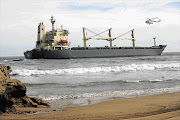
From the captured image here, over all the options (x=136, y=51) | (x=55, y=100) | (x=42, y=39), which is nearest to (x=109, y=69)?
(x=55, y=100)

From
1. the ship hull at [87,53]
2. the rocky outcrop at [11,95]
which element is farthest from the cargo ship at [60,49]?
the rocky outcrop at [11,95]

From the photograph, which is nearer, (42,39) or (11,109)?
(11,109)

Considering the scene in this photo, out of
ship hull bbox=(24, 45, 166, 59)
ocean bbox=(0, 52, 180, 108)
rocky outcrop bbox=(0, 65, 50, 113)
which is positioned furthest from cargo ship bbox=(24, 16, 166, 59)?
rocky outcrop bbox=(0, 65, 50, 113)

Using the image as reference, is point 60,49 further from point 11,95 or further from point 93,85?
point 11,95

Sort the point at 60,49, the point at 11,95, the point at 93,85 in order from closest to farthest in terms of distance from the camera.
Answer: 1. the point at 11,95
2. the point at 93,85
3. the point at 60,49

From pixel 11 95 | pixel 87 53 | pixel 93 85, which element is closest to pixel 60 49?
pixel 87 53

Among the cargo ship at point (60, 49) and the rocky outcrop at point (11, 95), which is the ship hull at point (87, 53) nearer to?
the cargo ship at point (60, 49)

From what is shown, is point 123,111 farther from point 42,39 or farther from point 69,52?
point 42,39

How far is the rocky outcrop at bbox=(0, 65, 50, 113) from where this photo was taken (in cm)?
406

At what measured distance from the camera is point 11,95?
14.9ft

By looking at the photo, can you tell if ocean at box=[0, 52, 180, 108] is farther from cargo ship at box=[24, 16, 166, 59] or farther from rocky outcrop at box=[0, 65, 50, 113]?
cargo ship at box=[24, 16, 166, 59]

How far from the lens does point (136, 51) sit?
60938 millimetres

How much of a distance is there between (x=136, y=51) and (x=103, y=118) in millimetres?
58827

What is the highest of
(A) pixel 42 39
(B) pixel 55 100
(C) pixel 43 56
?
(A) pixel 42 39
